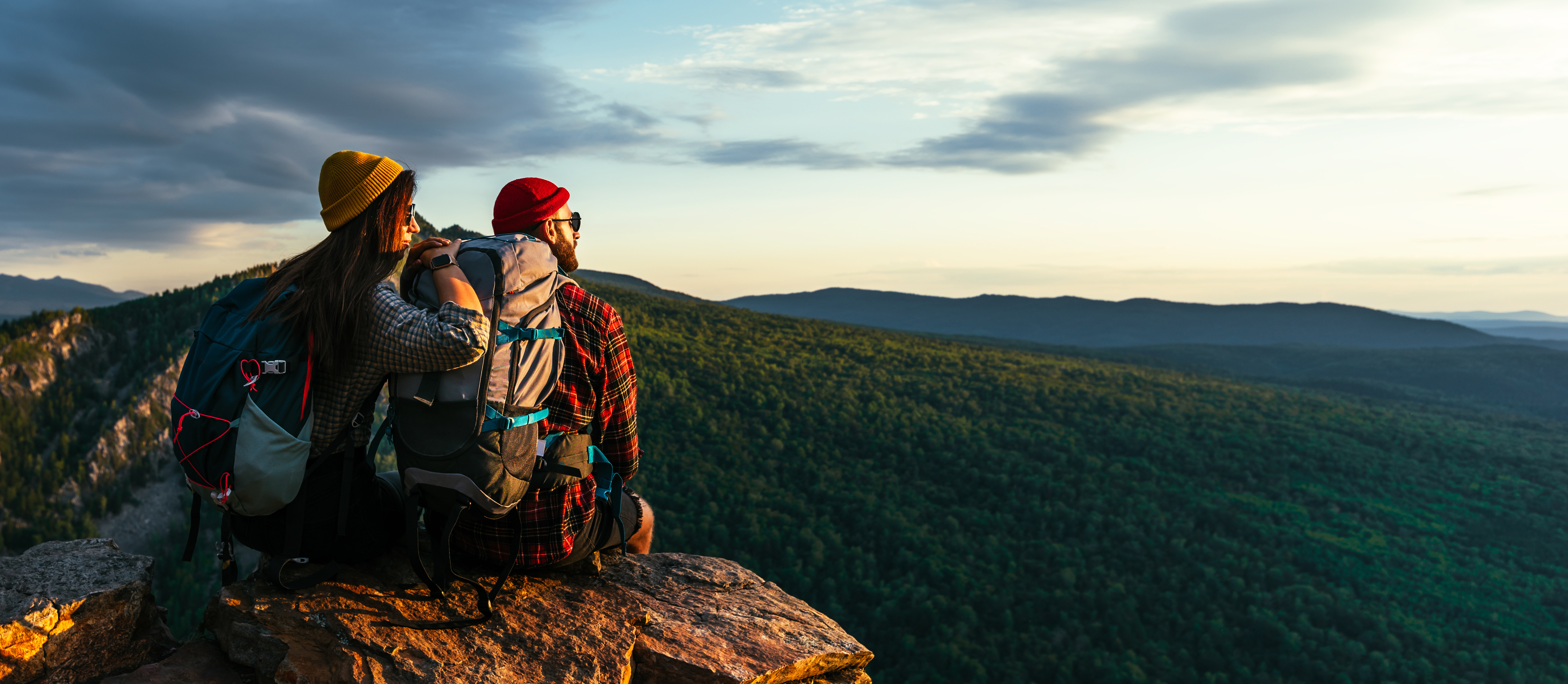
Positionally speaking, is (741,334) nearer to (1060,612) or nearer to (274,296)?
(1060,612)

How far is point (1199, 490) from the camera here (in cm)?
2983

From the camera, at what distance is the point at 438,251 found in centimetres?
385

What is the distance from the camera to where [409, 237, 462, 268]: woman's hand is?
384 cm

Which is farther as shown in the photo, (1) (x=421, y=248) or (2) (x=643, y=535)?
(2) (x=643, y=535)

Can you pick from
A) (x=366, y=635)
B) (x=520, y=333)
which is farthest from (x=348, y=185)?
(x=366, y=635)

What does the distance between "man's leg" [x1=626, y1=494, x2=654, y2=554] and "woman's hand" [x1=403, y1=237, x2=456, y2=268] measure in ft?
7.41

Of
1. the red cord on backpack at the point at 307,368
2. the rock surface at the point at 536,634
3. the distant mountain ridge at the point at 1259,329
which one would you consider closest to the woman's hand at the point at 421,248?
the red cord on backpack at the point at 307,368

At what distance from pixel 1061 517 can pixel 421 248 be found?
25917 millimetres

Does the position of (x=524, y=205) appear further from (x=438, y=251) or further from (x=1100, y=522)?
(x=1100, y=522)

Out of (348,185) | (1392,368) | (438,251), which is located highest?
(348,185)

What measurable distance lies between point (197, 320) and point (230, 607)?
89.7ft

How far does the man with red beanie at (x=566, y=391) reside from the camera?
427 cm

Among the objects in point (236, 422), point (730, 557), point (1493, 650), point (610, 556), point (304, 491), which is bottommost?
point (1493, 650)

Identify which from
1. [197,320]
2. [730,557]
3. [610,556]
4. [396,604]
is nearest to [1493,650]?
[730,557]
